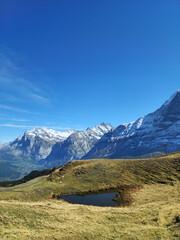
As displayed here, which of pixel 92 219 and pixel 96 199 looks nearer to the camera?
pixel 92 219

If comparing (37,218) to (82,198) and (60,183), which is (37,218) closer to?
(82,198)

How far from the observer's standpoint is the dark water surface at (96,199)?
43.7m

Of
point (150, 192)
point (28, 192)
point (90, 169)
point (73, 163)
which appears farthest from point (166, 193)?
point (73, 163)

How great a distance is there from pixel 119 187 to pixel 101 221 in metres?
31.7

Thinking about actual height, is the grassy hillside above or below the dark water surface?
above

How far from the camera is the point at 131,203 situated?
4125cm

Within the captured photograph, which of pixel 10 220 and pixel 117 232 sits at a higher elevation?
pixel 10 220

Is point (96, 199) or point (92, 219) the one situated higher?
point (92, 219)

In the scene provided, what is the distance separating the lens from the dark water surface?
43666mm

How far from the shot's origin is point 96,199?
47281 millimetres

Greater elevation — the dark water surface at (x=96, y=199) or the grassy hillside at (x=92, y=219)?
the grassy hillside at (x=92, y=219)

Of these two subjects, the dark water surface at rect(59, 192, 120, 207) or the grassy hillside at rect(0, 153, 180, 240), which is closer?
the grassy hillside at rect(0, 153, 180, 240)

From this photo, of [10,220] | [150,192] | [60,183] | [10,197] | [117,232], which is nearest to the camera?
[117,232]

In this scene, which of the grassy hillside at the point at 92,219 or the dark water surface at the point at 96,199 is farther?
the dark water surface at the point at 96,199
